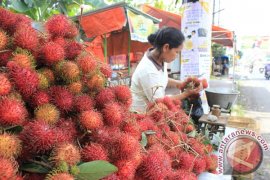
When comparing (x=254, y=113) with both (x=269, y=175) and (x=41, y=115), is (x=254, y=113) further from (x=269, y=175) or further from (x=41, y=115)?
(x=41, y=115)

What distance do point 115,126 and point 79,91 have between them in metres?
0.17

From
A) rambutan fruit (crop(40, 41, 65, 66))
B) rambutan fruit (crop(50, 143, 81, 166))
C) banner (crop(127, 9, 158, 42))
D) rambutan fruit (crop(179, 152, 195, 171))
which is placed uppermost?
banner (crop(127, 9, 158, 42))

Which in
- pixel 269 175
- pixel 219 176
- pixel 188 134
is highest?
pixel 188 134

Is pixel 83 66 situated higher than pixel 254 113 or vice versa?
pixel 83 66

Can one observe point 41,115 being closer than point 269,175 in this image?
Yes

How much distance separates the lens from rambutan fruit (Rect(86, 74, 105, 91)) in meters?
0.92

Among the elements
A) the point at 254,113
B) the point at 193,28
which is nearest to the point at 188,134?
the point at 193,28

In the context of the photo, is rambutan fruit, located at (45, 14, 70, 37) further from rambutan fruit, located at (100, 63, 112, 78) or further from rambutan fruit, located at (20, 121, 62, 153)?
rambutan fruit, located at (20, 121, 62, 153)

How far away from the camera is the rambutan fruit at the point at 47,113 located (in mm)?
729

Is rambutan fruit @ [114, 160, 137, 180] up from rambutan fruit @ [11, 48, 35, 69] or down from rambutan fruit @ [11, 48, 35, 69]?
down

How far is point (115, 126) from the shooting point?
88 centimetres

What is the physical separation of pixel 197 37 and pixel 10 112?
288 cm

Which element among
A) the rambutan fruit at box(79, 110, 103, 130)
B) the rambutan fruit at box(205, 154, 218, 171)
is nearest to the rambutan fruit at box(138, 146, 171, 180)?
the rambutan fruit at box(79, 110, 103, 130)

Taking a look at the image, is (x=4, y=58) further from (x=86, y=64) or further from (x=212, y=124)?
(x=212, y=124)
